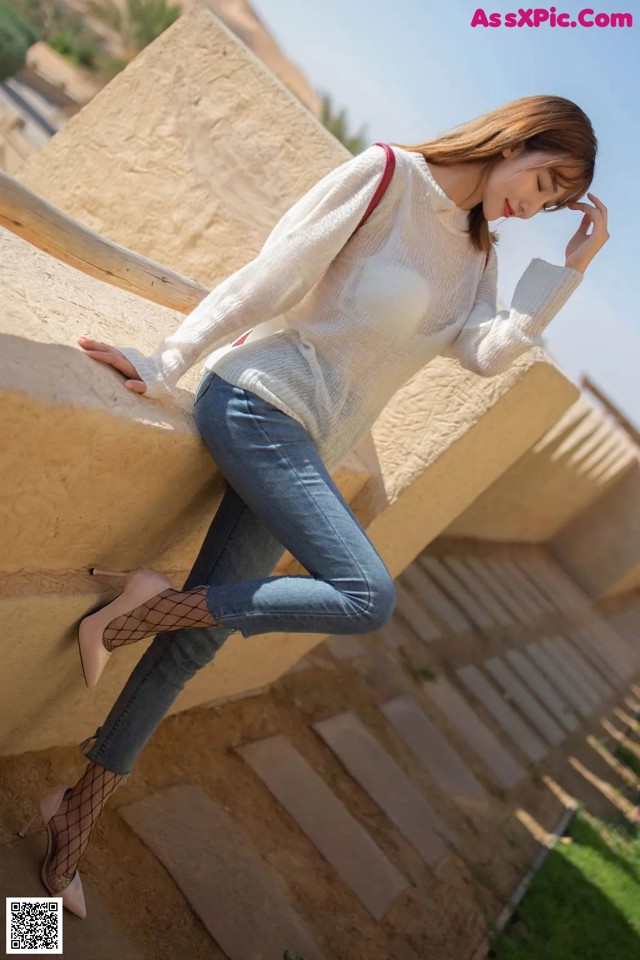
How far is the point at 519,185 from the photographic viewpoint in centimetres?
221

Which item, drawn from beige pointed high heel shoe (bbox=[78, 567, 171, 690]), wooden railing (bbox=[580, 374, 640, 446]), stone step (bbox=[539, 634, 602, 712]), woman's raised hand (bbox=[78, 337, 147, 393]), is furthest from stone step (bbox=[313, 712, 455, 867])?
wooden railing (bbox=[580, 374, 640, 446])

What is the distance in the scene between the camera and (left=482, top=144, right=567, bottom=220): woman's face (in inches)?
86.7

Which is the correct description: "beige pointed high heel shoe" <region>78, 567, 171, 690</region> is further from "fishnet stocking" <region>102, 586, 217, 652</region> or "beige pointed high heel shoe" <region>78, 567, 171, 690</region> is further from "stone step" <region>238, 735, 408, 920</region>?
"stone step" <region>238, 735, 408, 920</region>

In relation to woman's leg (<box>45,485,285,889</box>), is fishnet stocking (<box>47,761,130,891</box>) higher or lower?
lower

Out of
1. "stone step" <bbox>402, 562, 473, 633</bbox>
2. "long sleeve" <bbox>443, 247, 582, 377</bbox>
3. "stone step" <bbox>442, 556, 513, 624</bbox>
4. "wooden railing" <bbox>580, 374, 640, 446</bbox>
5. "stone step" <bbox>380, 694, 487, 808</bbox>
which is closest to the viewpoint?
"long sleeve" <bbox>443, 247, 582, 377</bbox>

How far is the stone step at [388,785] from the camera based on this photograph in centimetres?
369

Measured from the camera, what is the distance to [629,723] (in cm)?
727

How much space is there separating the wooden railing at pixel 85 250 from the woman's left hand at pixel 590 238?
109cm

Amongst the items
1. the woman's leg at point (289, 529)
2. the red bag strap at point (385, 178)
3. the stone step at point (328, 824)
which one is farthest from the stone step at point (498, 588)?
the red bag strap at point (385, 178)

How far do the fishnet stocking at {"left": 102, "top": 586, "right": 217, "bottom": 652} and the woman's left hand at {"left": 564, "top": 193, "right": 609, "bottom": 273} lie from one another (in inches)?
52.0

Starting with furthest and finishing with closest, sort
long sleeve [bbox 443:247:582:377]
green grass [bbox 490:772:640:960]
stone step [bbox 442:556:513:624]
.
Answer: stone step [bbox 442:556:513:624] < green grass [bbox 490:772:640:960] < long sleeve [bbox 443:247:582:377]

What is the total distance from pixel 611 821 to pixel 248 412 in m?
4.02

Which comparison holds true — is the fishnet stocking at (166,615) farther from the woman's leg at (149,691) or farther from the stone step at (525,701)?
the stone step at (525,701)

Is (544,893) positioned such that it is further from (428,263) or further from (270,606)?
(428,263)
